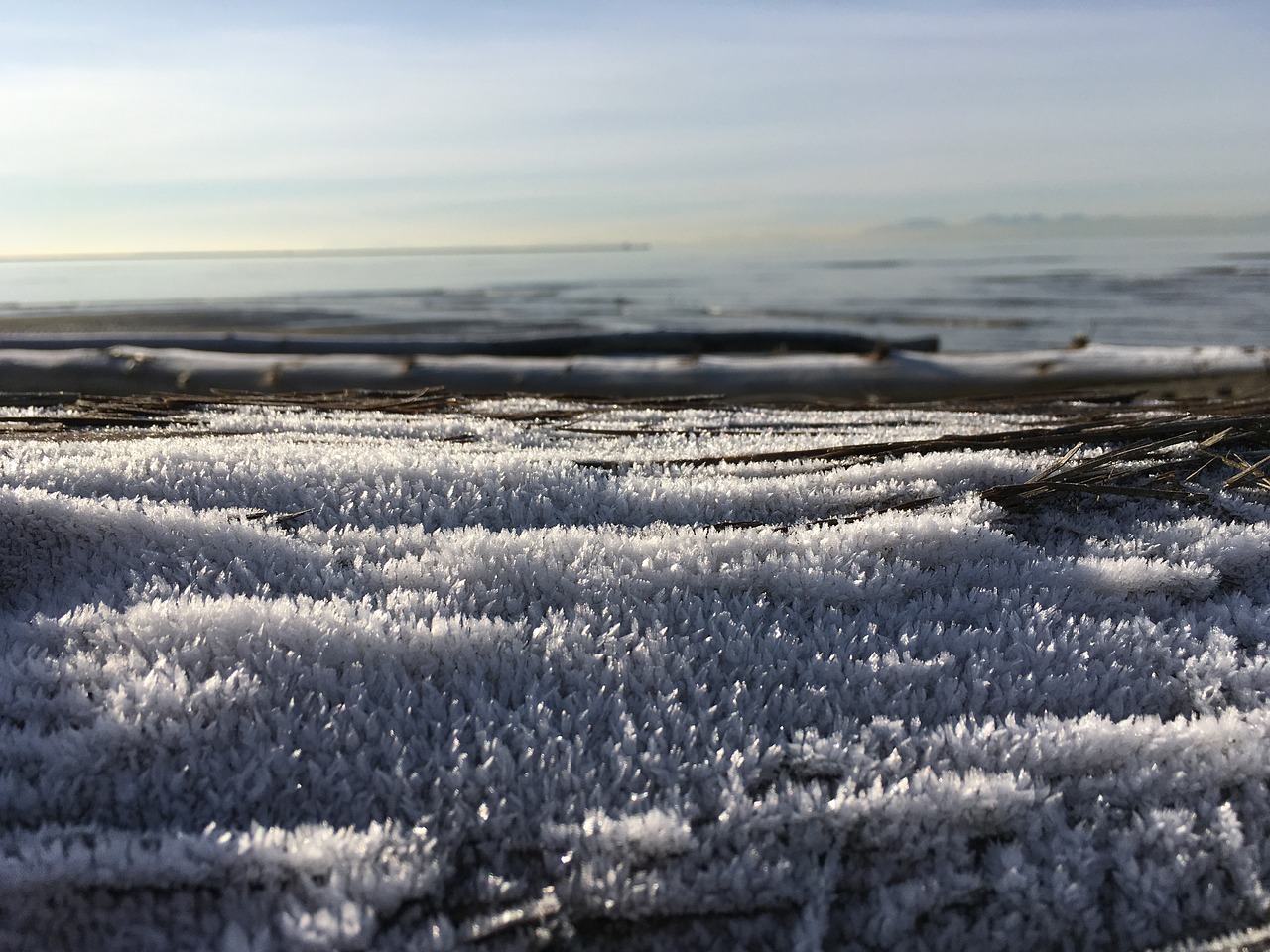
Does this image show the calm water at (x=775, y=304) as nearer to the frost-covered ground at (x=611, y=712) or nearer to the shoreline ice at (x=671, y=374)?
the shoreline ice at (x=671, y=374)

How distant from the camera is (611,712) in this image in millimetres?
1245

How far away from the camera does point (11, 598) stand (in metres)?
1.43

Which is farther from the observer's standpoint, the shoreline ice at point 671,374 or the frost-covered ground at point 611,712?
the shoreline ice at point 671,374

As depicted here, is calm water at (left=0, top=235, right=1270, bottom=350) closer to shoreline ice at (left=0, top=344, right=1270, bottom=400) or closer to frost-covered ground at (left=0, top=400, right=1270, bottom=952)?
shoreline ice at (left=0, top=344, right=1270, bottom=400)

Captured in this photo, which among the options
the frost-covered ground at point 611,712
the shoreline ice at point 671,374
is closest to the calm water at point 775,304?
the shoreline ice at point 671,374

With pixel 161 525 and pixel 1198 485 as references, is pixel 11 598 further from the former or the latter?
pixel 1198 485

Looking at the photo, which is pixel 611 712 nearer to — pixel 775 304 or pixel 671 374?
pixel 671 374

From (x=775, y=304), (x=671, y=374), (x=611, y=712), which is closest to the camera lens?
(x=611, y=712)

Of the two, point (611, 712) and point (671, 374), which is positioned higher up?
point (671, 374)

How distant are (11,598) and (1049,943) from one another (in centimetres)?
158

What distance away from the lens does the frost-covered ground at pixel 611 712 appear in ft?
3.32

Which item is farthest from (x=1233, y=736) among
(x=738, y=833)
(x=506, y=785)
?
(x=506, y=785)

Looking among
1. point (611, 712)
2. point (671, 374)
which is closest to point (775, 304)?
point (671, 374)

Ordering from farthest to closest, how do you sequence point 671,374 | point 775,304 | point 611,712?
point 775,304 → point 671,374 → point 611,712
